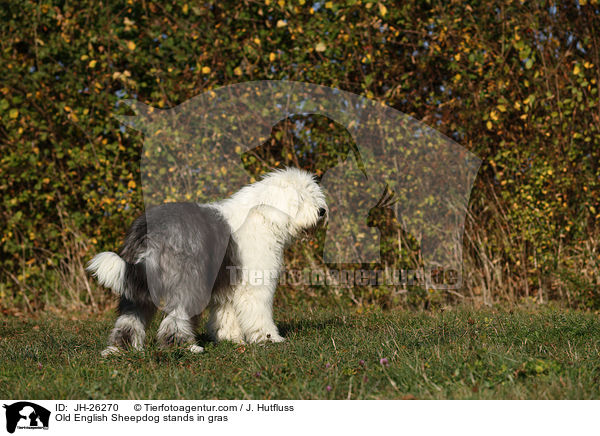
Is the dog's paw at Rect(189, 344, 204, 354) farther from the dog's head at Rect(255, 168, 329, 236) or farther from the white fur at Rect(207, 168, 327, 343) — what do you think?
the dog's head at Rect(255, 168, 329, 236)

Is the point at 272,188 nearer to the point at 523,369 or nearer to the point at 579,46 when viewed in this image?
the point at 523,369

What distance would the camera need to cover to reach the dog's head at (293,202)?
4508 mm

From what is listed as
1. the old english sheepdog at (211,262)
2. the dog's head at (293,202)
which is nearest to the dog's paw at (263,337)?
the old english sheepdog at (211,262)

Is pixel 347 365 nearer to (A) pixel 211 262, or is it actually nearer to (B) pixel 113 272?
(A) pixel 211 262

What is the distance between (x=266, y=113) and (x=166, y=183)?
1.53m

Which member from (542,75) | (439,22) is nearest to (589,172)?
(542,75)

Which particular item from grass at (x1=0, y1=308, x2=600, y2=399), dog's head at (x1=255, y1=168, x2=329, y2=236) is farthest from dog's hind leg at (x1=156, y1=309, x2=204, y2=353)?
dog's head at (x1=255, y1=168, x2=329, y2=236)

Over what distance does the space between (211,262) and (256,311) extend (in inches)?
22.2

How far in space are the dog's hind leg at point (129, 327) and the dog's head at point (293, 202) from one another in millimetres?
1229

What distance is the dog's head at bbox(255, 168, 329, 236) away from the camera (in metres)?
4.51

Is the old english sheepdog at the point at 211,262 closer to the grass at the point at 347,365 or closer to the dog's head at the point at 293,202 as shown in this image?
the dog's head at the point at 293,202

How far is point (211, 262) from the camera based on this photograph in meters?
4.28
